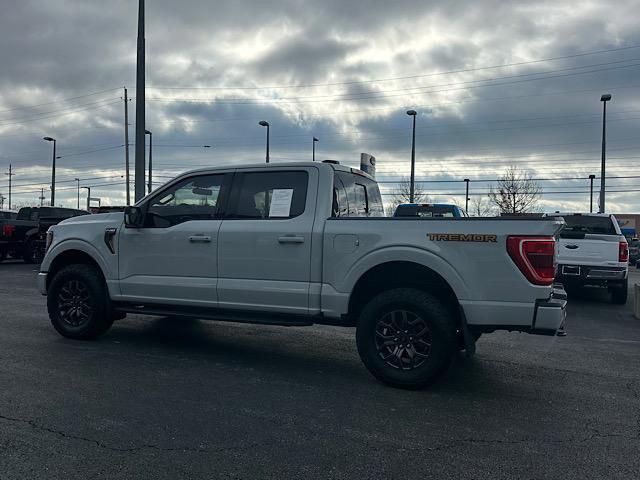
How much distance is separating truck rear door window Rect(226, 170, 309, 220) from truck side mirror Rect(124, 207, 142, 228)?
1.08 metres

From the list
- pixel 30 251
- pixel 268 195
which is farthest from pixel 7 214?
pixel 268 195

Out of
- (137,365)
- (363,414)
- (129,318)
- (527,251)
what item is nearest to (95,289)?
(137,365)

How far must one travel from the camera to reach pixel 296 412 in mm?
4062

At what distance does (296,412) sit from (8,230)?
16203 mm

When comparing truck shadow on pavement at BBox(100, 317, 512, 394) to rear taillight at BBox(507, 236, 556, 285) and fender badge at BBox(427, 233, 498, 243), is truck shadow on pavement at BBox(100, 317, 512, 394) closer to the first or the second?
rear taillight at BBox(507, 236, 556, 285)

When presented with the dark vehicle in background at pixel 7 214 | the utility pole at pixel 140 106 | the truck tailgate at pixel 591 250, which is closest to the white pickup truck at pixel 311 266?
the truck tailgate at pixel 591 250

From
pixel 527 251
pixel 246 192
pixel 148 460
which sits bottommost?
pixel 148 460

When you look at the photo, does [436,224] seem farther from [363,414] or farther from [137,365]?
[137,365]

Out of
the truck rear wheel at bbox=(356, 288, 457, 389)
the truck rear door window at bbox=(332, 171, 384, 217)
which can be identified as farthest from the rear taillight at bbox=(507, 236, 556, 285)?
the truck rear door window at bbox=(332, 171, 384, 217)

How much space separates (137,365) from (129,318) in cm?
292

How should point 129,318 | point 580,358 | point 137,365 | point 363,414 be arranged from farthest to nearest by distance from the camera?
point 129,318, point 580,358, point 137,365, point 363,414

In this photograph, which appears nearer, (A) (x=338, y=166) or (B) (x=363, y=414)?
(B) (x=363, y=414)

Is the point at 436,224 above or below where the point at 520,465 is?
above

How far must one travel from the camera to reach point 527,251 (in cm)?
426
